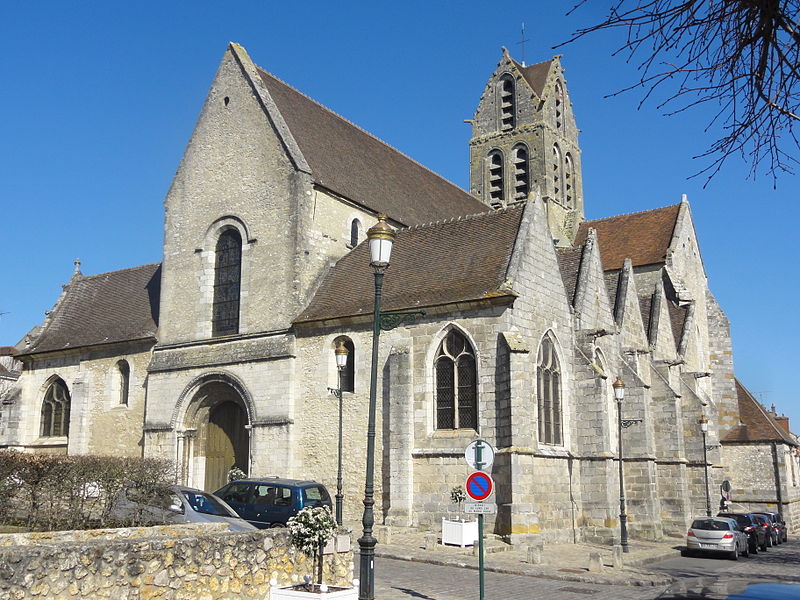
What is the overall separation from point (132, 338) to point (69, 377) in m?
3.66

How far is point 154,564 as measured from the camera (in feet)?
30.5

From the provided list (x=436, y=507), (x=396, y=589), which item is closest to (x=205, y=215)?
(x=436, y=507)

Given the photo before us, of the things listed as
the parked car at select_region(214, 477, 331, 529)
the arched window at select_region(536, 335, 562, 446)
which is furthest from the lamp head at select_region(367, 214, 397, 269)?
the arched window at select_region(536, 335, 562, 446)

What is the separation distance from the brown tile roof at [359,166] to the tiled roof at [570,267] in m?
5.28

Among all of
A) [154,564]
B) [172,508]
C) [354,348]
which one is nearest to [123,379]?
[354,348]

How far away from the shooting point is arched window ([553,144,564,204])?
4297 cm

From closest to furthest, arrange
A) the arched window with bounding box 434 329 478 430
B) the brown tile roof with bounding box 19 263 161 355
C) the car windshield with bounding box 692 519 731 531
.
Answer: the arched window with bounding box 434 329 478 430 → the car windshield with bounding box 692 519 731 531 → the brown tile roof with bounding box 19 263 161 355

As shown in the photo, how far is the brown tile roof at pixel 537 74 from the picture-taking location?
143ft

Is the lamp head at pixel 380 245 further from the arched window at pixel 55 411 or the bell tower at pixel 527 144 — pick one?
the bell tower at pixel 527 144

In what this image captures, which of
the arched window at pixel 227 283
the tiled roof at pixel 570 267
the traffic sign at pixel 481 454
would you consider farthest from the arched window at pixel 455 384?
the traffic sign at pixel 481 454

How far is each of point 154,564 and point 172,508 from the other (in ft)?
15.5

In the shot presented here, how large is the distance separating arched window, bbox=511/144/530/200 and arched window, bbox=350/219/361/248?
17.3m

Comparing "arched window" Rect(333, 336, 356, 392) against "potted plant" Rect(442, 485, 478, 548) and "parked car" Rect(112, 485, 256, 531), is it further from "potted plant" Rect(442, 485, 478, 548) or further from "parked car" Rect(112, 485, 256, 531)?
"parked car" Rect(112, 485, 256, 531)

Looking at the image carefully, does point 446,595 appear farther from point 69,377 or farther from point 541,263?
point 69,377
